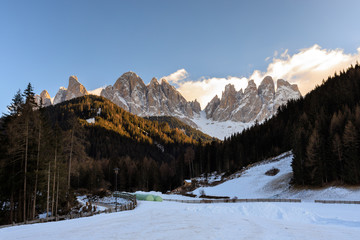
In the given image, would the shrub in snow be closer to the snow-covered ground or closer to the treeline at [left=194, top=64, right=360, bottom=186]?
the snow-covered ground

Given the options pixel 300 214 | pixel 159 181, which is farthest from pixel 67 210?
pixel 159 181

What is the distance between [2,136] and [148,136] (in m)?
171

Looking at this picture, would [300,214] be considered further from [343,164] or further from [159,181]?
Answer: [159,181]

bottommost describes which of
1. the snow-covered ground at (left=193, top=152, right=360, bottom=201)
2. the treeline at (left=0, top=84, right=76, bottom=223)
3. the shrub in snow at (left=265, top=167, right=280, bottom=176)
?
the snow-covered ground at (left=193, top=152, right=360, bottom=201)

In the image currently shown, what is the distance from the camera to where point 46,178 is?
29.0 meters

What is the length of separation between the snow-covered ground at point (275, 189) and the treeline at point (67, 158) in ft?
118

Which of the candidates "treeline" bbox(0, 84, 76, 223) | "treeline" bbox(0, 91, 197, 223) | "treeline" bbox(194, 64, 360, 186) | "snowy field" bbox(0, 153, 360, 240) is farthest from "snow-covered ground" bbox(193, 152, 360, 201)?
"treeline" bbox(0, 84, 76, 223)

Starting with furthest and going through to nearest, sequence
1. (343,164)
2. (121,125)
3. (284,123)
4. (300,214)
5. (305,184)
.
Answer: (121,125), (284,123), (305,184), (343,164), (300,214)

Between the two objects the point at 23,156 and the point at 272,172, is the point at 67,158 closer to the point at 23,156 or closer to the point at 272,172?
the point at 23,156

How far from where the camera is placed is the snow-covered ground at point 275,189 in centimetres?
3997

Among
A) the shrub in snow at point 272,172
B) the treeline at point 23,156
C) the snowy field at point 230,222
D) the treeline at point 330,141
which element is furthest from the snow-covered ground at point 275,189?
the treeline at point 23,156

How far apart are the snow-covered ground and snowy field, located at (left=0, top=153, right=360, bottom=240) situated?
0.16 m

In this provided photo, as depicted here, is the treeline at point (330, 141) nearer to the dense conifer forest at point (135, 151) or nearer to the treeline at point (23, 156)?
the dense conifer forest at point (135, 151)

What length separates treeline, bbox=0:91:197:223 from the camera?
26.7 metres
